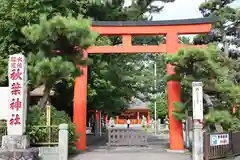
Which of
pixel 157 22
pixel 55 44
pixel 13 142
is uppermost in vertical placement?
pixel 157 22

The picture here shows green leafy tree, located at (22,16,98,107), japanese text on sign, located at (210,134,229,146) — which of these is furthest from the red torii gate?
japanese text on sign, located at (210,134,229,146)

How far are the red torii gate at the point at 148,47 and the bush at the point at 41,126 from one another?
6.68ft

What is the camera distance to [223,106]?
16.5m

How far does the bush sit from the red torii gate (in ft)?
6.68

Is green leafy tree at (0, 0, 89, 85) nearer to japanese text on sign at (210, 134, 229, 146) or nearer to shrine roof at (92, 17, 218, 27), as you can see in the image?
shrine roof at (92, 17, 218, 27)

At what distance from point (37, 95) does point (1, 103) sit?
1162cm

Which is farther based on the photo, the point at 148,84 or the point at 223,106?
the point at 148,84

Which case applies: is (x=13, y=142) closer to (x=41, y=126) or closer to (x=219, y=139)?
(x=41, y=126)

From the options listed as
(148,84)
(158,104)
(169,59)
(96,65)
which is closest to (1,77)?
(96,65)

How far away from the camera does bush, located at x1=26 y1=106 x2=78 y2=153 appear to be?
46.0 ft

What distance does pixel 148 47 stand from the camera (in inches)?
701

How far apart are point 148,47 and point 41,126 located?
6600 millimetres

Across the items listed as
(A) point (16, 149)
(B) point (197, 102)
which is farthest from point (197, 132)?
(A) point (16, 149)

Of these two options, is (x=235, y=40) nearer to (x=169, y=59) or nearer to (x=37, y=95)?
(x=169, y=59)
